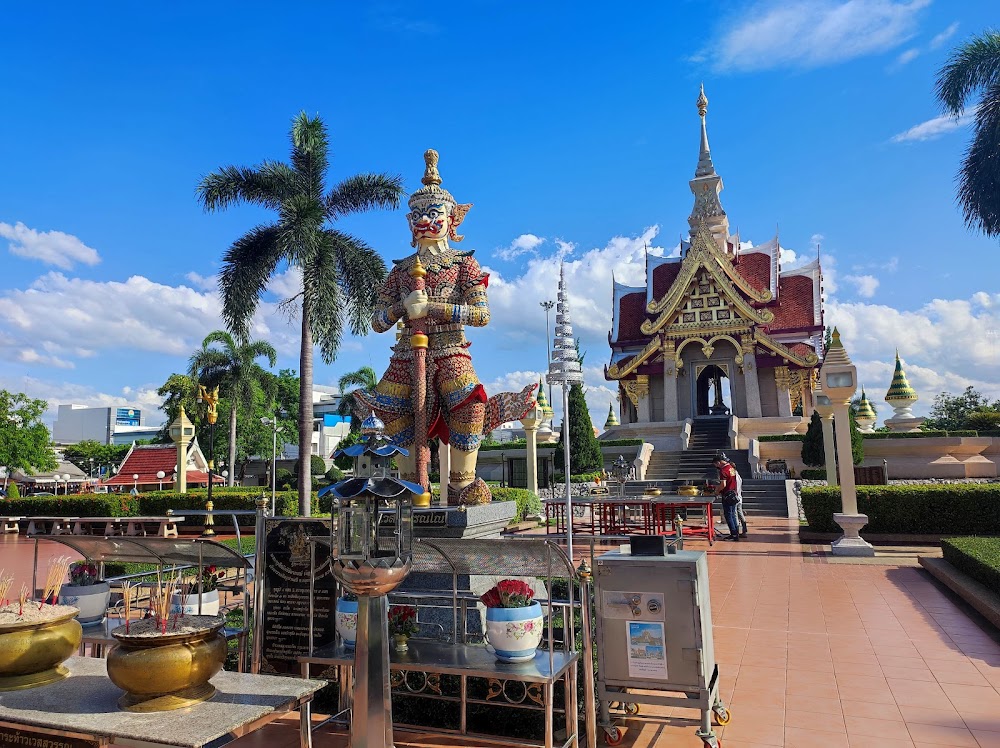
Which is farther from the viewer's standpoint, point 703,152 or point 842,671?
point 703,152

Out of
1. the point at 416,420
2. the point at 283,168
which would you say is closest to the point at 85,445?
the point at 283,168

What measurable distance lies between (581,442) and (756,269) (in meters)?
13.2

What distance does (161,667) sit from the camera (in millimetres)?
2785

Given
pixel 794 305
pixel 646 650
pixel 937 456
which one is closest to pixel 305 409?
pixel 646 650

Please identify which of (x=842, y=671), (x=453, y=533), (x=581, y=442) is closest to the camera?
(x=842, y=671)

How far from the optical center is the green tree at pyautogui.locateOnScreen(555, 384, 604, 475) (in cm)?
2606

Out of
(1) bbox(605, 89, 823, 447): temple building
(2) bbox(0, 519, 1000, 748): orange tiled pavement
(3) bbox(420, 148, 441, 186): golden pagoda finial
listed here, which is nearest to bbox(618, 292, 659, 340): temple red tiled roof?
(1) bbox(605, 89, 823, 447): temple building

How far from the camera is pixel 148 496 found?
2209cm

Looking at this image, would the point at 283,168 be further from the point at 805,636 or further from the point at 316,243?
the point at 805,636

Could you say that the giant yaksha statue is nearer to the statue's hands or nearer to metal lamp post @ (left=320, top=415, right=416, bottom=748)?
the statue's hands

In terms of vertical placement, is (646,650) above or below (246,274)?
below

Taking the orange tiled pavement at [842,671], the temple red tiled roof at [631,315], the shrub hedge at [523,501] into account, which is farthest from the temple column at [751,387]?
the orange tiled pavement at [842,671]

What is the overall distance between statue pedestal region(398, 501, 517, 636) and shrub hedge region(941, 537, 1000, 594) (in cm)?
534

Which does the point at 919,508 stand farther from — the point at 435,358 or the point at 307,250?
the point at 307,250
